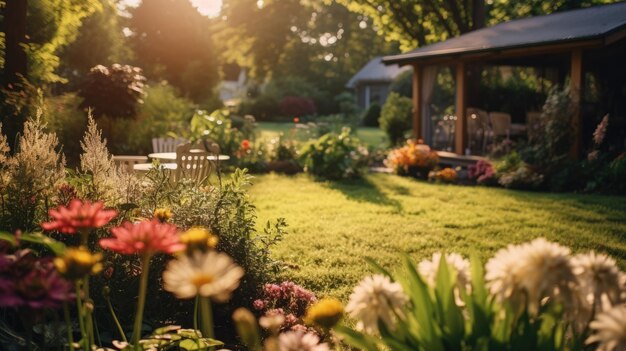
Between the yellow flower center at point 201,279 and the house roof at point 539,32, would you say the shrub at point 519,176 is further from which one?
the yellow flower center at point 201,279

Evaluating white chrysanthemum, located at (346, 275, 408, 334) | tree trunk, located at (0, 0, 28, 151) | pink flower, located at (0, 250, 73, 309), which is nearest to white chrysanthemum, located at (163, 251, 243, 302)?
pink flower, located at (0, 250, 73, 309)

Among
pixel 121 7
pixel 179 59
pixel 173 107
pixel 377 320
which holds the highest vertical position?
pixel 121 7

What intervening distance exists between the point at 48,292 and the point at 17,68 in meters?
5.63

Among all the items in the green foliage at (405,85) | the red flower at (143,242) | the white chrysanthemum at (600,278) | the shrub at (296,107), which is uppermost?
the green foliage at (405,85)

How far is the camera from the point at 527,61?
55.9 ft

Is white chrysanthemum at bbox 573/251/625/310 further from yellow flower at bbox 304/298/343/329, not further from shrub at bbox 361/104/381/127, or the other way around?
shrub at bbox 361/104/381/127

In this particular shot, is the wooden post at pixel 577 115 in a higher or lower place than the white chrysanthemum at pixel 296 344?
higher

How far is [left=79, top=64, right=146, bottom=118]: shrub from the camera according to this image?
11133 mm

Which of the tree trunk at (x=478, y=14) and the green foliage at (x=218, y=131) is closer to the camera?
the green foliage at (x=218, y=131)

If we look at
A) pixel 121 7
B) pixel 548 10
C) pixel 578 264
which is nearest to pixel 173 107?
pixel 548 10

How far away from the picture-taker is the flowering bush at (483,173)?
1141cm

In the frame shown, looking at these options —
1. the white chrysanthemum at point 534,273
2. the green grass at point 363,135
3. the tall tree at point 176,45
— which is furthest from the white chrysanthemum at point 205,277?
the tall tree at point 176,45

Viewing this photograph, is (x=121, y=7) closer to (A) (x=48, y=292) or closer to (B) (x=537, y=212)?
(B) (x=537, y=212)

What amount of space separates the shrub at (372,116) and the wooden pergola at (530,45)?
1707 cm
